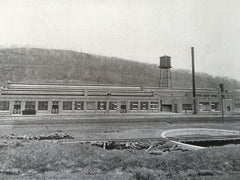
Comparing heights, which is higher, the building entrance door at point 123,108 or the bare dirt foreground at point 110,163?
the building entrance door at point 123,108

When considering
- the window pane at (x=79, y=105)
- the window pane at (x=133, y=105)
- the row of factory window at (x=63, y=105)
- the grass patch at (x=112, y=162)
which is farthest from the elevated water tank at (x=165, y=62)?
the grass patch at (x=112, y=162)

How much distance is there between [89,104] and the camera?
2027cm

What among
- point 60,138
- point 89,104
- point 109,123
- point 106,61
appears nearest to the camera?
point 60,138

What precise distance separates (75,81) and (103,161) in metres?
14.3

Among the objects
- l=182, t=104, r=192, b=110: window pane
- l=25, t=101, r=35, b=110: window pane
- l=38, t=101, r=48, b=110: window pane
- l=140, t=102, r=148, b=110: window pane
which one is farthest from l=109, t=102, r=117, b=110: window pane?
l=182, t=104, r=192, b=110: window pane

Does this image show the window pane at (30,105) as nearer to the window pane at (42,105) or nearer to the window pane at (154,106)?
the window pane at (42,105)

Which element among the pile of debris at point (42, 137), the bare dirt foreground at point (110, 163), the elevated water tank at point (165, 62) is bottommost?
the bare dirt foreground at point (110, 163)

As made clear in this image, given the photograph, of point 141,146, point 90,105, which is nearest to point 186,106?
point 90,105

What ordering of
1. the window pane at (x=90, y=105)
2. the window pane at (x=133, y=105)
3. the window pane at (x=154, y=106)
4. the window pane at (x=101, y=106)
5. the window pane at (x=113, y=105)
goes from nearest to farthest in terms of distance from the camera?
the window pane at (x=101, y=106)
the window pane at (x=90, y=105)
the window pane at (x=113, y=105)
the window pane at (x=133, y=105)
the window pane at (x=154, y=106)

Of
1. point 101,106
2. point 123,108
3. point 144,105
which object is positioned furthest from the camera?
point 144,105

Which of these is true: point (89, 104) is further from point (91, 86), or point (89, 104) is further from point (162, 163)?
point (162, 163)

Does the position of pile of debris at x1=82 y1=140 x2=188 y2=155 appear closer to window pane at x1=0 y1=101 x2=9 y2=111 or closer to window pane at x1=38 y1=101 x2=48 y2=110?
window pane at x1=38 y1=101 x2=48 y2=110

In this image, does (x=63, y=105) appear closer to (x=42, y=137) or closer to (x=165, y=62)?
(x=42, y=137)

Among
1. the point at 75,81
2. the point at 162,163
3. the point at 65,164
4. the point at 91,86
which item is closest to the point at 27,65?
the point at 75,81
